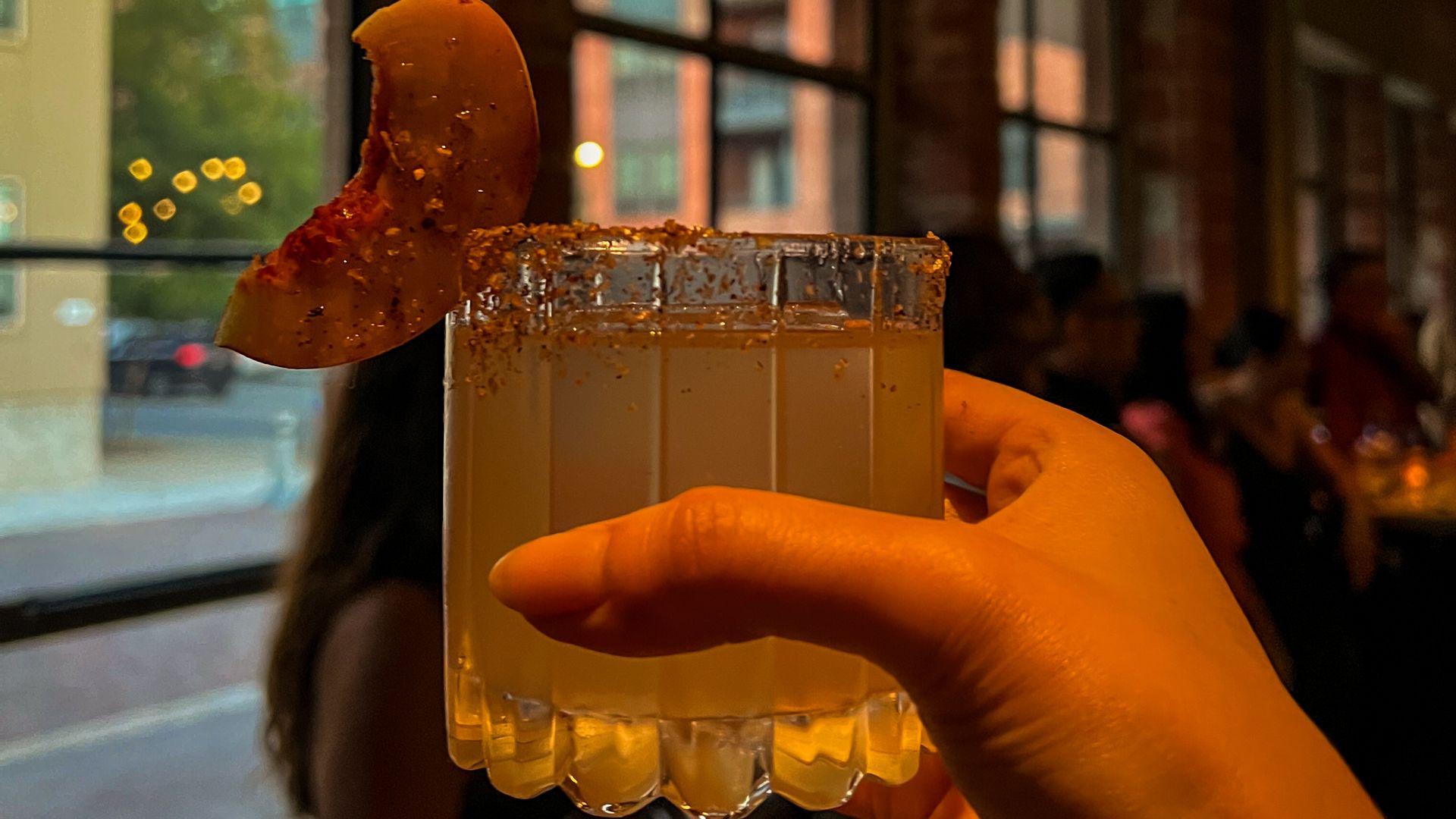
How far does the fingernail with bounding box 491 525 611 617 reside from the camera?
1.65ft

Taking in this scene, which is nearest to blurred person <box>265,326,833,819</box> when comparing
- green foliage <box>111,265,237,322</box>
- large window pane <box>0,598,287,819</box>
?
large window pane <box>0,598,287,819</box>

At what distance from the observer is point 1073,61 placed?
18.0ft

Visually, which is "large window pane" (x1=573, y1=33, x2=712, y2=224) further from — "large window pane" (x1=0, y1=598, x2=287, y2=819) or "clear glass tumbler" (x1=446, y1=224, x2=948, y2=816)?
"clear glass tumbler" (x1=446, y1=224, x2=948, y2=816)

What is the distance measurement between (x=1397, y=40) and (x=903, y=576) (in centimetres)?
974

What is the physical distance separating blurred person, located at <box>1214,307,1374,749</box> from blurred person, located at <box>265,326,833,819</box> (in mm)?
1560

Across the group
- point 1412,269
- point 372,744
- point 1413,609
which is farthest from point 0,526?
point 1412,269

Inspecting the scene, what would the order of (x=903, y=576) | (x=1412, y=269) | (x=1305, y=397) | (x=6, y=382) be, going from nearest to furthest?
(x=903, y=576) → (x=6, y=382) → (x=1305, y=397) → (x=1412, y=269)

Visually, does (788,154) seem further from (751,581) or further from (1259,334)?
(751,581)

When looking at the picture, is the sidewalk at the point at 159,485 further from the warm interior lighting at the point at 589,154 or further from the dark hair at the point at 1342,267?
the dark hair at the point at 1342,267

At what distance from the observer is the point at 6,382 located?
2.14m

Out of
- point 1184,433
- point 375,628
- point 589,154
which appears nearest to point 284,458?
point 589,154

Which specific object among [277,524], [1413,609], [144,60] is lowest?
[1413,609]

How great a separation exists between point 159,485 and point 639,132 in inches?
61.0

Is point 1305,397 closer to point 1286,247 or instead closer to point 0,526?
point 1286,247
